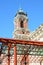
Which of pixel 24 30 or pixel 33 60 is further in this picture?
pixel 24 30

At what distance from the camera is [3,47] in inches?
844

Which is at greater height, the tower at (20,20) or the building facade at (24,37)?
the tower at (20,20)

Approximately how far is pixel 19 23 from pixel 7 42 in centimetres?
2426

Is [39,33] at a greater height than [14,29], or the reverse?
[14,29]

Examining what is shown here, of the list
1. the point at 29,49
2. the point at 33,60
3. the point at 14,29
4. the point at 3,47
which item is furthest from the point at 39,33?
the point at 14,29

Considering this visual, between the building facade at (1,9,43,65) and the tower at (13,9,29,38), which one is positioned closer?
the building facade at (1,9,43,65)

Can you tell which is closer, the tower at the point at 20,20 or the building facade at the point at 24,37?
the building facade at the point at 24,37

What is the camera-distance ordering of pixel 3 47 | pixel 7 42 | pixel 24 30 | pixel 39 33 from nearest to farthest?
pixel 7 42, pixel 3 47, pixel 39 33, pixel 24 30

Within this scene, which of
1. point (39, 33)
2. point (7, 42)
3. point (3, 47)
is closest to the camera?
point (7, 42)

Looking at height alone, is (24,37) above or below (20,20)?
below

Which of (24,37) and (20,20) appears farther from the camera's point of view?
(20,20)

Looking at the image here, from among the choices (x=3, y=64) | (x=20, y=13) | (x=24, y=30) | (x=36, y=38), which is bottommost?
(x=3, y=64)

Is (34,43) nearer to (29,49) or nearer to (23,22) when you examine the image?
(29,49)

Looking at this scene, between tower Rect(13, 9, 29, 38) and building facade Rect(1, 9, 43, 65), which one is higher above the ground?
tower Rect(13, 9, 29, 38)
